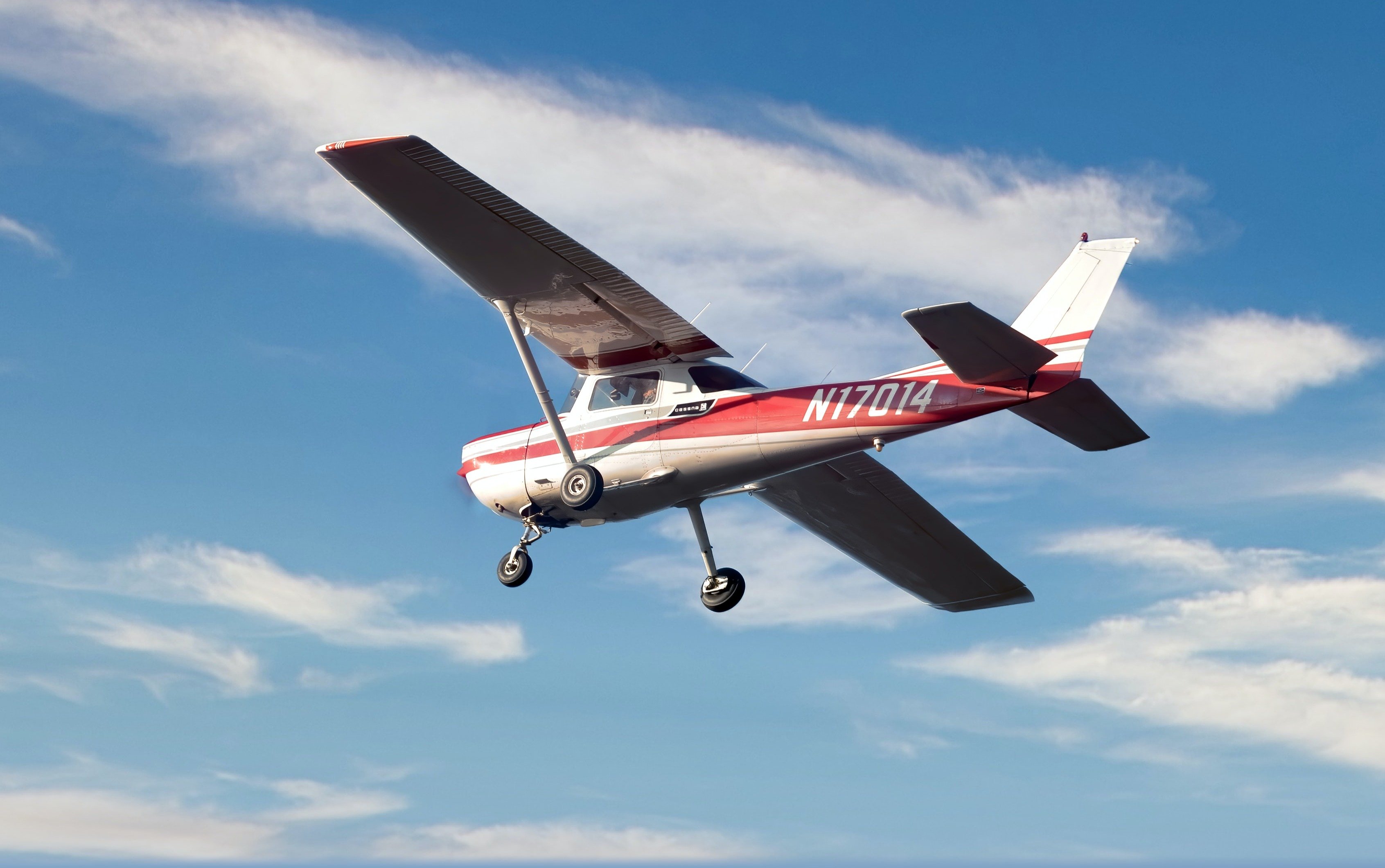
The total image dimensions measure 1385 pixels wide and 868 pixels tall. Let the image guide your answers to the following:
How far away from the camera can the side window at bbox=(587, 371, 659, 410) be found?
70.9 feet

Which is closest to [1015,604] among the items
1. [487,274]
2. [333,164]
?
[487,274]

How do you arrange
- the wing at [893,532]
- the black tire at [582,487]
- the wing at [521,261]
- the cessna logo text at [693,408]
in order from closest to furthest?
1. the wing at [521,261]
2. the cessna logo text at [693,408]
3. the black tire at [582,487]
4. the wing at [893,532]

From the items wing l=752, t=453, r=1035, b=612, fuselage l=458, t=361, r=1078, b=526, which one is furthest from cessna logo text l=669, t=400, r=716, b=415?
wing l=752, t=453, r=1035, b=612

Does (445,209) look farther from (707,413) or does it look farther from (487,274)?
(707,413)

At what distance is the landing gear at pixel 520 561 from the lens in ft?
72.6

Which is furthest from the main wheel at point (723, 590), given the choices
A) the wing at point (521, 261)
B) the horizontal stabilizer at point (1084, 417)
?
the horizontal stabilizer at point (1084, 417)

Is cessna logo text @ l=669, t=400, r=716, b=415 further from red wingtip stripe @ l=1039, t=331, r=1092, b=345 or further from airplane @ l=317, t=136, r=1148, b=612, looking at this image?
red wingtip stripe @ l=1039, t=331, r=1092, b=345

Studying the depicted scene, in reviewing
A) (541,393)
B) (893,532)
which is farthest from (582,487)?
(893,532)

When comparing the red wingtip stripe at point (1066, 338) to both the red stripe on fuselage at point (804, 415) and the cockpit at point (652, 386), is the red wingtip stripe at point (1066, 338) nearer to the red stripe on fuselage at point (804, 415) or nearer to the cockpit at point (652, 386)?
the red stripe on fuselage at point (804, 415)

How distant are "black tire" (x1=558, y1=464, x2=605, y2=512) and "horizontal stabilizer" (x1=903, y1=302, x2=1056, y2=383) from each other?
5.89 m

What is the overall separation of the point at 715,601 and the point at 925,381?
Answer: 589cm

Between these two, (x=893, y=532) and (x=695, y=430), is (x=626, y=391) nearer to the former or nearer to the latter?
(x=695, y=430)

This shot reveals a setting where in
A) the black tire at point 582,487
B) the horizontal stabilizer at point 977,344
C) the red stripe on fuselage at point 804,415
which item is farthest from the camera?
the black tire at point 582,487

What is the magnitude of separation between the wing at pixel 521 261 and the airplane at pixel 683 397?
0.02m
